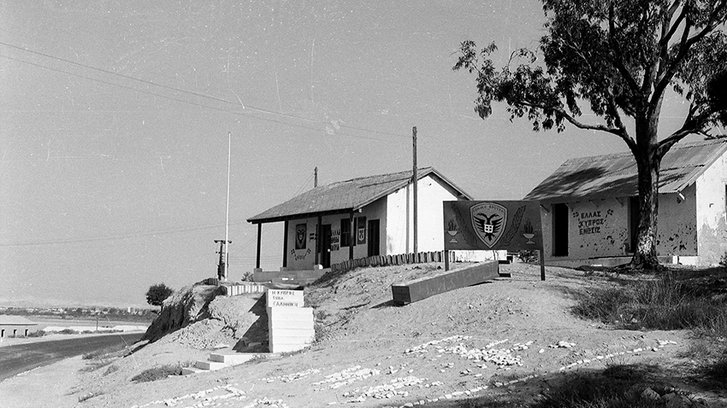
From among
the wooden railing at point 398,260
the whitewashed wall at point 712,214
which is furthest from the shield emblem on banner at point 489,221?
the whitewashed wall at point 712,214

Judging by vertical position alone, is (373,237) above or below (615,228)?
below

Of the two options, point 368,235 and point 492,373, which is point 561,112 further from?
point 492,373

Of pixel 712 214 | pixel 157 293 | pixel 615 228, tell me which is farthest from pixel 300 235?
pixel 157 293

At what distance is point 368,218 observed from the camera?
36344 mm

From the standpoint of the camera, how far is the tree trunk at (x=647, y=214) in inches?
1008

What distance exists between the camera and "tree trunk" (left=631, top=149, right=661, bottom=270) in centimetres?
2559

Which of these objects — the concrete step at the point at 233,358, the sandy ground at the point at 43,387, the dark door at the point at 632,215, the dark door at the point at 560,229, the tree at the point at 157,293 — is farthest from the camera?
the tree at the point at 157,293

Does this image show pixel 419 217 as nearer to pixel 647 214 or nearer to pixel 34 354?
pixel 647 214

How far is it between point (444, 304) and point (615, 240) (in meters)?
16.0

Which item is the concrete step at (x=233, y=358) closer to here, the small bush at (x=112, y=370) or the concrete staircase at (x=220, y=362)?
the concrete staircase at (x=220, y=362)

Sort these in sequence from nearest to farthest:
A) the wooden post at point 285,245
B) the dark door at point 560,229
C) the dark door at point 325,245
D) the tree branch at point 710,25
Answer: the tree branch at point 710,25
the dark door at point 560,229
the dark door at point 325,245
the wooden post at point 285,245

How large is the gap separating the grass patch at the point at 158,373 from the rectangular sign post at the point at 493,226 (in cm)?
743

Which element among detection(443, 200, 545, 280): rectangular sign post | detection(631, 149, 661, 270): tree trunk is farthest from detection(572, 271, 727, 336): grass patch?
detection(631, 149, 661, 270): tree trunk

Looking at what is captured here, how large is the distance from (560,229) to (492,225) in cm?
1549
